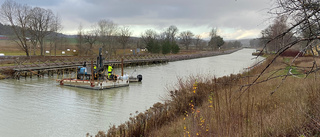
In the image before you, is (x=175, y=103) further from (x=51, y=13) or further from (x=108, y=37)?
(x=108, y=37)

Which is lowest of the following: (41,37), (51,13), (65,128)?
(65,128)

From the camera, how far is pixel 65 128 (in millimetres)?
12070

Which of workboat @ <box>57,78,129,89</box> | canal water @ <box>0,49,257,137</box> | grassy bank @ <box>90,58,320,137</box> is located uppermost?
grassy bank @ <box>90,58,320,137</box>

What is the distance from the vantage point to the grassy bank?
14.9 feet

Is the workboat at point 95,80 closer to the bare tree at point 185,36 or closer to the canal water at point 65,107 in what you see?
the canal water at point 65,107

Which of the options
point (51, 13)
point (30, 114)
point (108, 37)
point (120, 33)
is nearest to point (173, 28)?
point (120, 33)

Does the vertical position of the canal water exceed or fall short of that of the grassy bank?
it falls short

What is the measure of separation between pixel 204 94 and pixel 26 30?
44490 mm

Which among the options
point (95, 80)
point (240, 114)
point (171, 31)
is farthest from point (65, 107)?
point (171, 31)

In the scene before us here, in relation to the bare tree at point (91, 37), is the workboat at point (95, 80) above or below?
below

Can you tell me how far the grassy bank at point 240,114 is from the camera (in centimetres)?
454

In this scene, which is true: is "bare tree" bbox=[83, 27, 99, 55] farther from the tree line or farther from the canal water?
the canal water

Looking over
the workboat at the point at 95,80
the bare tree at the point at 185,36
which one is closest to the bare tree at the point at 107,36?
the workboat at the point at 95,80

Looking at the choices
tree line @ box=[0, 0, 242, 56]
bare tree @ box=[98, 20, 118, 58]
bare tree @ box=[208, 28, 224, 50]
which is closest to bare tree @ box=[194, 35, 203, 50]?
bare tree @ box=[208, 28, 224, 50]
